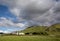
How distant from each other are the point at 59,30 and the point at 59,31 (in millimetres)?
3534

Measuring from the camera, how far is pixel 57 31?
179250 millimetres

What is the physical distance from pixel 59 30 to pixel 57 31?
220 inches

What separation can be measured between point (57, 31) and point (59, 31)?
122 inches

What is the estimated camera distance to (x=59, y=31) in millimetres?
180000

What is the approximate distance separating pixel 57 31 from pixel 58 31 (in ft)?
5.50

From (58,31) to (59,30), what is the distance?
4193 mm

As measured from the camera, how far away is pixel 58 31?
590 ft

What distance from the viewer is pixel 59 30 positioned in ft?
601
